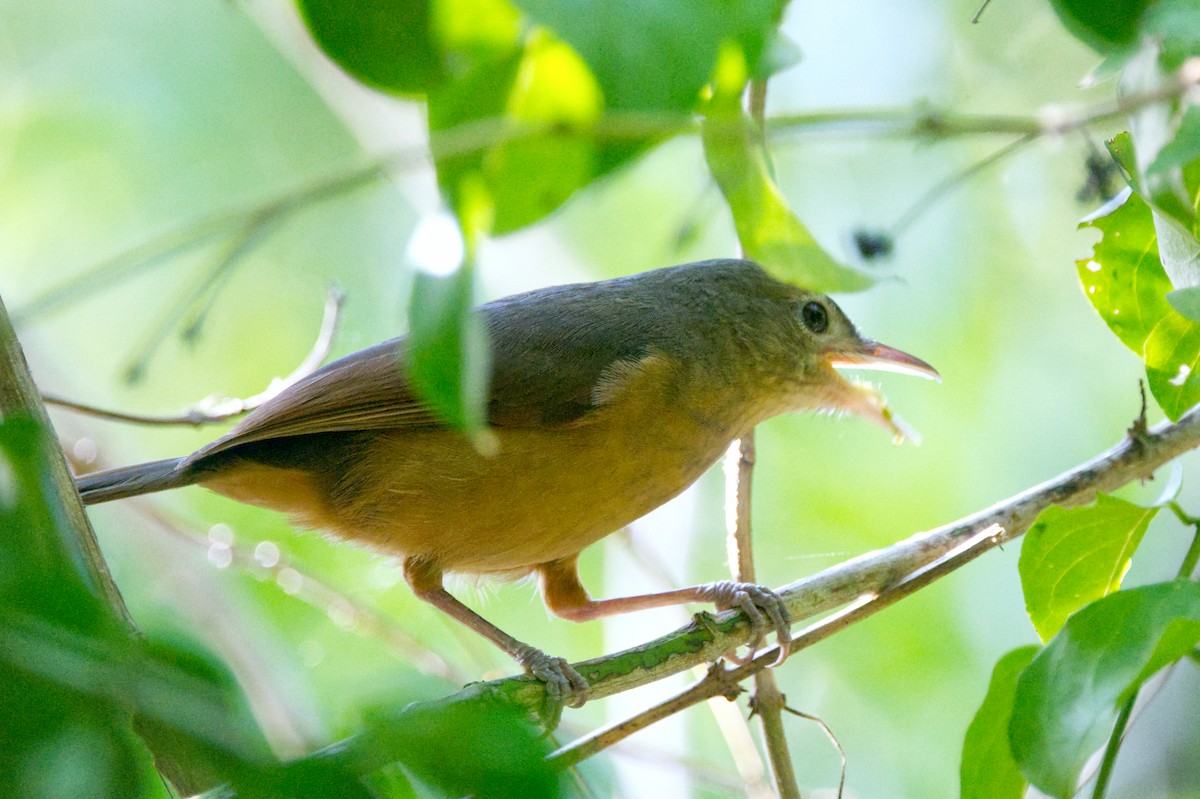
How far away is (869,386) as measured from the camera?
5023mm

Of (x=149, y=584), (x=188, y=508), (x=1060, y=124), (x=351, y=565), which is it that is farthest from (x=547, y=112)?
(x=188, y=508)

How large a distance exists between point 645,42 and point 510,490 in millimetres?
2647

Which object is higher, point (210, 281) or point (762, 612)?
point (210, 281)

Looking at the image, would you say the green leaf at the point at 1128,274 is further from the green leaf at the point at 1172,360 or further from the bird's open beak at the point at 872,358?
the bird's open beak at the point at 872,358

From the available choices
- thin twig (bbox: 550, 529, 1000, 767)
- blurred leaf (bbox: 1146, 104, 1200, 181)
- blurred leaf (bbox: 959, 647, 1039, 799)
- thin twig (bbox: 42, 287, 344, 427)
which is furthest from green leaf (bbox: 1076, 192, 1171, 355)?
thin twig (bbox: 42, 287, 344, 427)

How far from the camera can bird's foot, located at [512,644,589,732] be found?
3.39m

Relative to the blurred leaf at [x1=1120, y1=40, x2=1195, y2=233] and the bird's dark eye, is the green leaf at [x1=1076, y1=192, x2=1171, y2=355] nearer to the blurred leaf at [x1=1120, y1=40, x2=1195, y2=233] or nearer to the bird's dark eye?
the blurred leaf at [x1=1120, y1=40, x2=1195, y2=233]

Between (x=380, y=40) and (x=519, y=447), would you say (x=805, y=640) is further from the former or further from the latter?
(x=380, y=40)

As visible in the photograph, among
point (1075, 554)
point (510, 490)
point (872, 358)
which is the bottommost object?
point (1075, 554)

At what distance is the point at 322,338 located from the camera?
15.8 feet

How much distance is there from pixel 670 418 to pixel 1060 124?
98.5 inches

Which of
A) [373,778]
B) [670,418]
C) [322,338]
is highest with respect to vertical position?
[322,338]

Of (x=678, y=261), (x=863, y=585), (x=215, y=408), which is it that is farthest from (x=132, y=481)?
(x=678, y=261)

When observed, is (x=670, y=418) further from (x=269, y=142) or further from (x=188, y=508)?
(x=269, y=142)
